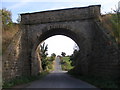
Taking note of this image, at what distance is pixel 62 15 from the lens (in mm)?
21172

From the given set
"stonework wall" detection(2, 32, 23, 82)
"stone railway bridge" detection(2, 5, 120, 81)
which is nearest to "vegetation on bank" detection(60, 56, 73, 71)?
"stone railway bridge" detection(2, 5, 120, 81)

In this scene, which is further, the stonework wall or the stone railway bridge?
the stone railway bridge

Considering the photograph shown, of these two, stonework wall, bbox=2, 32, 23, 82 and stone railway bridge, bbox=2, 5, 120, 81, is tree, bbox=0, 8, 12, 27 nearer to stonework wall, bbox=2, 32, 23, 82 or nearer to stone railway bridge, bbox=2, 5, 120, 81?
stone railway bridge, bbox=2, 5, 120, 81

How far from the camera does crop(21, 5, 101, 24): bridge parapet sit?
20547 mm

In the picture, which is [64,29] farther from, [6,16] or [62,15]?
[6,16]

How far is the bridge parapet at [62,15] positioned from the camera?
67.4ft

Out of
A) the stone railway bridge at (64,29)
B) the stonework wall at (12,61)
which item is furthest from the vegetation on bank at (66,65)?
the stonework wall at (12,61)

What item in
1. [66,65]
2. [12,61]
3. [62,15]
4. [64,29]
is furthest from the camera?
[66,65]

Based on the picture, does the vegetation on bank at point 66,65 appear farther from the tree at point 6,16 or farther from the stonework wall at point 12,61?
the stonework wall at point 12,61

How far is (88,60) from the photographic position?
19953 mm

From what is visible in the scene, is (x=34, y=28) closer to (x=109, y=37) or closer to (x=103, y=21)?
(x=103, y=21)

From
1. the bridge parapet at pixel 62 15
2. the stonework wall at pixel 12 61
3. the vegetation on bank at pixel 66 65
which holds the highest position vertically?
the bridge parapet at pixel 62 15

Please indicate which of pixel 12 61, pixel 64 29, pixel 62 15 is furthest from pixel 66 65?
pixel 12 61

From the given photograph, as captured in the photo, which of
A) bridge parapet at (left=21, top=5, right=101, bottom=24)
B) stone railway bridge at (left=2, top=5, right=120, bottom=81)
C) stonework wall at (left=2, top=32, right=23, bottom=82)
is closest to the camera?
stonework wall at (left=2, top=32, right=23, bottom=82)
